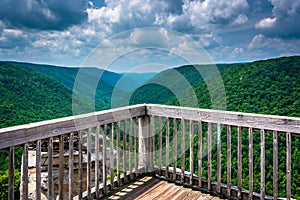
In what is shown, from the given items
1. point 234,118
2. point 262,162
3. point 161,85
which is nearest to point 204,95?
point 161,85

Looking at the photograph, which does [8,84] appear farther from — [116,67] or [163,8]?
[116,67]

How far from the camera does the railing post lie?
3.40 meters

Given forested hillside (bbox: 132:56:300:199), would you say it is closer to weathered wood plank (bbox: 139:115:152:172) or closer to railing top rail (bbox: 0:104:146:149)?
Answer: weathered wood plank (bbox: 139:115:152:172)

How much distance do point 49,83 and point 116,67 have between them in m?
24.5

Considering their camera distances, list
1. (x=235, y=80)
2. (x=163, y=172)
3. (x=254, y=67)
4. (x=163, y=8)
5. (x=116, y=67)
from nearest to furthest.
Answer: (x=163, y=172)
(x=116, y=67)
(x=163, y=8)
(x=235, y=80)
(x=254, y=67)

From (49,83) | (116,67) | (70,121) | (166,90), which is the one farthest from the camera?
(49,83)

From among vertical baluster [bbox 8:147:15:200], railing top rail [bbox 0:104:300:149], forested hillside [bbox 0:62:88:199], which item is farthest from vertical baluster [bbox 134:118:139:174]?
forested hillside [bbox 0:62:88:199]

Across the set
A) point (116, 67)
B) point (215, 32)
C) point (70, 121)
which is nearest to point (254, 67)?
point (215, 32)

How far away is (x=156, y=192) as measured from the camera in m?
2.96

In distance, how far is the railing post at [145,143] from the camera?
3402mm

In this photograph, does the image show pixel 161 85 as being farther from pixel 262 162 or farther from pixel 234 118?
pixel 262 162

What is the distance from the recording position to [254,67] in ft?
63.3

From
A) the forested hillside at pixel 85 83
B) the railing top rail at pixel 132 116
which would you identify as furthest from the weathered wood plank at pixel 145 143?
the forested hillside at pixel 85 83

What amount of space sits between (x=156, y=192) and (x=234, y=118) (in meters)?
1.17
